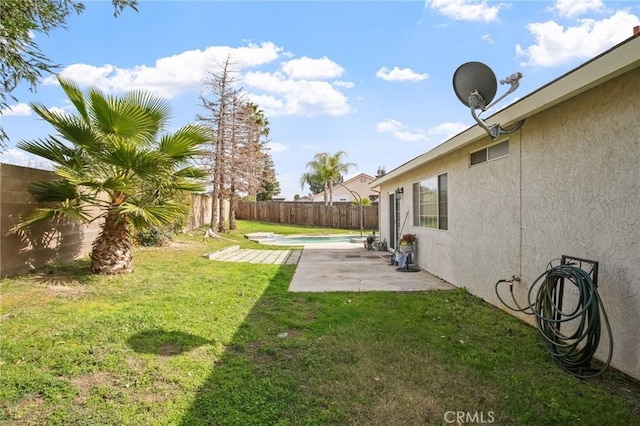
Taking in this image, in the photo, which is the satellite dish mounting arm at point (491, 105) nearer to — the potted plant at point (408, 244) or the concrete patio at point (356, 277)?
the concrete patio at point (356, 277)

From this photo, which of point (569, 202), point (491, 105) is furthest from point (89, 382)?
point (491, 105)

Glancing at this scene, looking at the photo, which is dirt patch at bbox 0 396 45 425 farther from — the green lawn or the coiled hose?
the coiled hose

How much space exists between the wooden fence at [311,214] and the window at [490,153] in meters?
18.6

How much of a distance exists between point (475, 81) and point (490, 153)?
4.36 feet

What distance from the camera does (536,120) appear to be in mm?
4406

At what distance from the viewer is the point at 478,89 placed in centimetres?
475

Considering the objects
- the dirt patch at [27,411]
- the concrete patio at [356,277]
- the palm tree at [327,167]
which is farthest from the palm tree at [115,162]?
the palm tree at [327,167]

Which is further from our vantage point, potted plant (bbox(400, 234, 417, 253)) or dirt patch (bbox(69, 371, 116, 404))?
potted plant (bbox(400, 234, 417, 253))

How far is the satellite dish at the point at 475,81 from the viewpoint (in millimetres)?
4703

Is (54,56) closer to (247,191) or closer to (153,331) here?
(153,331)

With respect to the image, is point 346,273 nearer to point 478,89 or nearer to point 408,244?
point 408,244

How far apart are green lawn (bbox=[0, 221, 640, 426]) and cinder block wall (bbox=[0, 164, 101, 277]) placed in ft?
2.03

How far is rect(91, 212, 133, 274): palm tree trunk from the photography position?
680 cm

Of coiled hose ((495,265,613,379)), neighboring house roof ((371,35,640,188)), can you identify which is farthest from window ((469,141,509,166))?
coiled hose ((495,265,613,379))
